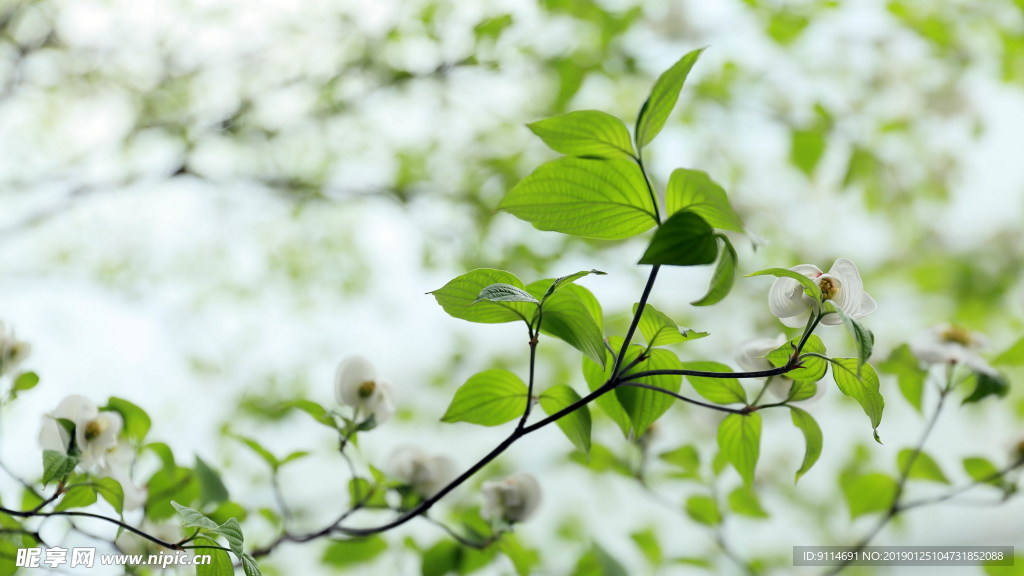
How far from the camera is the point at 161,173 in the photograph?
1.04 metres

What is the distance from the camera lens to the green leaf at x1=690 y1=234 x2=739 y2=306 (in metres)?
0.22

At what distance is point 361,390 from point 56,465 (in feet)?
0.46

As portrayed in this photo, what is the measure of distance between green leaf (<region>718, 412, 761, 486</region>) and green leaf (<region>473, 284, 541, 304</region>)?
149 mm

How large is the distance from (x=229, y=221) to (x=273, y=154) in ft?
0.79

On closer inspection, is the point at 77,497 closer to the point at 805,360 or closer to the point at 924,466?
the point at 805,360

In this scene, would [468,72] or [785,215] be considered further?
[785,215]

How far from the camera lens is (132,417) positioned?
0.36 m

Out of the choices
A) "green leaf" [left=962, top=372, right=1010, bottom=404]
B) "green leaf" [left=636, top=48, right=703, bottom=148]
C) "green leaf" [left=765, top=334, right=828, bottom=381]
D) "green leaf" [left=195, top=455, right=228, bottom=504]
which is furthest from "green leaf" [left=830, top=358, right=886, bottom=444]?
"green leaf" [left=195, top=455, right=228, bottom=504]

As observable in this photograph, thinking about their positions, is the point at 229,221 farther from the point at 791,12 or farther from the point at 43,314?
the point at 791,12

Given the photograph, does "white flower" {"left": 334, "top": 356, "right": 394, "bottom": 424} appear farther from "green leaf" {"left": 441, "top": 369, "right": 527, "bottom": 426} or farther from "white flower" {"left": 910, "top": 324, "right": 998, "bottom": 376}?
"white flower" {"left": 910, "top": 324, "right": 998, "bottom": 376}

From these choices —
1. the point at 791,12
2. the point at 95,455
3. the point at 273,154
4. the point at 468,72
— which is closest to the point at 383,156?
the point at 273,154

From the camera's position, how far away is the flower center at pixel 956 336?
430 millimetres

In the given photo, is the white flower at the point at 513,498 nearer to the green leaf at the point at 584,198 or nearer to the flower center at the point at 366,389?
the flower center at the point at 366,389

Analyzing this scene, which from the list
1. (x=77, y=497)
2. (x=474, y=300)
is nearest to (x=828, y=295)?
(x=474, y=300)
